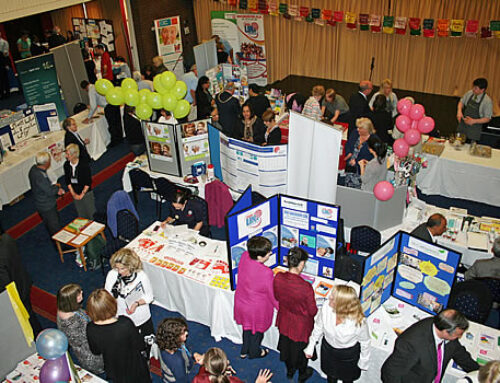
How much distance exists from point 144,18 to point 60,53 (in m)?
3.19

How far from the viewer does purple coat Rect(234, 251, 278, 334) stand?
3.76 meters

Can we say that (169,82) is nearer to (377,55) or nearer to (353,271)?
(353,271)

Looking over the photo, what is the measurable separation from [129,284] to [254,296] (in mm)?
1138

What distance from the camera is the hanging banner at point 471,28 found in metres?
9.66

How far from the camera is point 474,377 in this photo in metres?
2.97

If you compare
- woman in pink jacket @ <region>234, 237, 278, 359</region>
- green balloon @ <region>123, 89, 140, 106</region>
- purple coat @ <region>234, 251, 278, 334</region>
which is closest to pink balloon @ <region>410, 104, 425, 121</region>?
woman in pink jacket @ <region>234, 237, 278, 359</region>

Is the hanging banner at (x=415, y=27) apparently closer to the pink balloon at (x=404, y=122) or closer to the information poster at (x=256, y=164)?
the pink balloon at (x=404, y=122)

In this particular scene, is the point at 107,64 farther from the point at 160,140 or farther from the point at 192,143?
the point at 192,143

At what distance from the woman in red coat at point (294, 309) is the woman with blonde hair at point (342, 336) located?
11 centimetres

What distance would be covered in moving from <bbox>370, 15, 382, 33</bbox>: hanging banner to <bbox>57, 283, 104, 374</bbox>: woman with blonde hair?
9.90 metres

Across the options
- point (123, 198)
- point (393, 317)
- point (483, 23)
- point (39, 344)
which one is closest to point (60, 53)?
point (123, 198)

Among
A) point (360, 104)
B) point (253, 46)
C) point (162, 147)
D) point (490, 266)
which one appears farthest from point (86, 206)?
point (253, 46)

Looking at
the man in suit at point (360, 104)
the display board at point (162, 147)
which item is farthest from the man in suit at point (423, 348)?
the man in suit at point (360, 104)

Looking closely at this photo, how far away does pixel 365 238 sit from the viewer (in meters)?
Answer: 5.07
